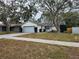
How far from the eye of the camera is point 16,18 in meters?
48.9

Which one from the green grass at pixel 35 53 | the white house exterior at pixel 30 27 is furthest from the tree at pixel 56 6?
the green grass at pixel 35 53

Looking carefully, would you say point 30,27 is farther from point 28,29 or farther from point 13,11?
point 13,11

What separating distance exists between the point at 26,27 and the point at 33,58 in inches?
1697

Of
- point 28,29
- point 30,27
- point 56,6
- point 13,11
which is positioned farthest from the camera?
point 28,29

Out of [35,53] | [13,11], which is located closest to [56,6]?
[13,11]

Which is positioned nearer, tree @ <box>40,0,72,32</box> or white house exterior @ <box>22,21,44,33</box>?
tree @ <box>40,0,72,32</box>

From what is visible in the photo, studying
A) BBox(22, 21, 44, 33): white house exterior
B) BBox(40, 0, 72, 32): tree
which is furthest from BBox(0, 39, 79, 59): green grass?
BBox(22, 21, 44, 33): white house exterior

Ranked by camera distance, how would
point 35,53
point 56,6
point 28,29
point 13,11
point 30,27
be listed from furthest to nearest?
point 28,29
point 30,27
point 13,11
point 56,6
point 35,53

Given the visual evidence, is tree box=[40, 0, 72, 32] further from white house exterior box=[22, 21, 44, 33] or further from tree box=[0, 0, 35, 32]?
white house exterior box=[22, 21, 44, 33]

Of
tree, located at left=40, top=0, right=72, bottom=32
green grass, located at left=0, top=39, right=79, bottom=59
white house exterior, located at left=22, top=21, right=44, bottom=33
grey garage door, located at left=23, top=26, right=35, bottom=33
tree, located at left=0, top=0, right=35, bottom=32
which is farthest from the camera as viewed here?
grey garage door, located at left=23, top=26, right=35, bottom=33

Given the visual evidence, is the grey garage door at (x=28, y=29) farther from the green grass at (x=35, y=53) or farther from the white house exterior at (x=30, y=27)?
the green grass at (x=35, y=53)

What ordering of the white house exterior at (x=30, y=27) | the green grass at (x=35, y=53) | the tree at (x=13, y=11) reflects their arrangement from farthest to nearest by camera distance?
the white house exterior at (x=30, y=27) < the tree at (x=13, y=11) < the green grass at (x=35, y=53)

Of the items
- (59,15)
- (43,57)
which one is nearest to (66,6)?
(59,15)

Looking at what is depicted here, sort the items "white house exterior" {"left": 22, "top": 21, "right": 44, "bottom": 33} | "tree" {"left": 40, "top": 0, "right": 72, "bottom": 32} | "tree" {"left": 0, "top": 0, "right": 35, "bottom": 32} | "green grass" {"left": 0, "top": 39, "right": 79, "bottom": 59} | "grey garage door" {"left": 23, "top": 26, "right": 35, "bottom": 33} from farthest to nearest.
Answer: "grey garage door" {"left": 23, "top": 26, "right": 35, "bottom": 33}
"white house exterior" {"left": 22, "top": 21, "right": 44, "bottom": 33}
"tree" {"left": 0, "top": 0, "right": 35, "bottom": 32}
"tree" {"left": 40, "top": 0, "right": 72, "bottom": 32}
"green grass" {"left": 0, "top": 39, "right": 79, "bottom": 59}
